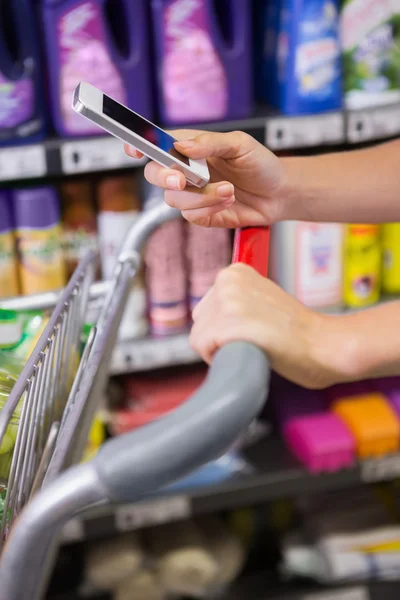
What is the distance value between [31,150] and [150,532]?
3.04 ft

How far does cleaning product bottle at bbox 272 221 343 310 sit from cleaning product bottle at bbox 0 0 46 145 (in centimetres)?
54

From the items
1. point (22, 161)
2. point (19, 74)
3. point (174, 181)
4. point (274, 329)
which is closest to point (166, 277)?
point (22, 161)

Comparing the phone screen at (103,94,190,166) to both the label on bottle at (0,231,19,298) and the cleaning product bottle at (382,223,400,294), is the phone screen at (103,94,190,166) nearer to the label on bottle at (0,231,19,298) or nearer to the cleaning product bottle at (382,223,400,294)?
the label on bottle at (0,231,19,298)

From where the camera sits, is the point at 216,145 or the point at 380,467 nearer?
the point at 216,145

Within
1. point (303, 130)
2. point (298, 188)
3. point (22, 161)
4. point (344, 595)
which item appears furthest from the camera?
point (344, 595)

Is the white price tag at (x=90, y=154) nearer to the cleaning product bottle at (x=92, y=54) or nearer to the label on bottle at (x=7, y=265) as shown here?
the cleaning product bottle at (x=92, y=54)

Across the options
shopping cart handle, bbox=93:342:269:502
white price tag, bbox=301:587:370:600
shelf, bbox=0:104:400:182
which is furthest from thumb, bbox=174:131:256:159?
white price tag, bbox=301:587:370:600

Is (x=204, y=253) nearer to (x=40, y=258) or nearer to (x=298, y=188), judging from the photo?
(x=40, y=258)

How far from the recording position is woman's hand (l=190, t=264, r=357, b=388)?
50cm

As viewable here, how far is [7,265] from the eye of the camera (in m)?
1.42

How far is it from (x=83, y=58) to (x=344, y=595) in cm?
126

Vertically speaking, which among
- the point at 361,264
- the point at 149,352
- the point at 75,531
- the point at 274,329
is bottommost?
the point at 75,531

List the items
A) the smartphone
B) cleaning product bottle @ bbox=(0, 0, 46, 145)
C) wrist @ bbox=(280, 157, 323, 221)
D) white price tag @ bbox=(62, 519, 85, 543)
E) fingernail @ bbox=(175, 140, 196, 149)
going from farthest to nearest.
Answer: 1. white price tag @ bbox=(62, 519, 85, 543)
2. cleaning product bottle @ bbox=(0, 0, 46, 145)
3. wrist @ bbox=(280, 157, 323, 221)
4. fingernail @ bbox=(175, 140, 196, 149)
5. the smartphone

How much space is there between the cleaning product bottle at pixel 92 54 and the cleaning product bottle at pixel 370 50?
407 millimetres
